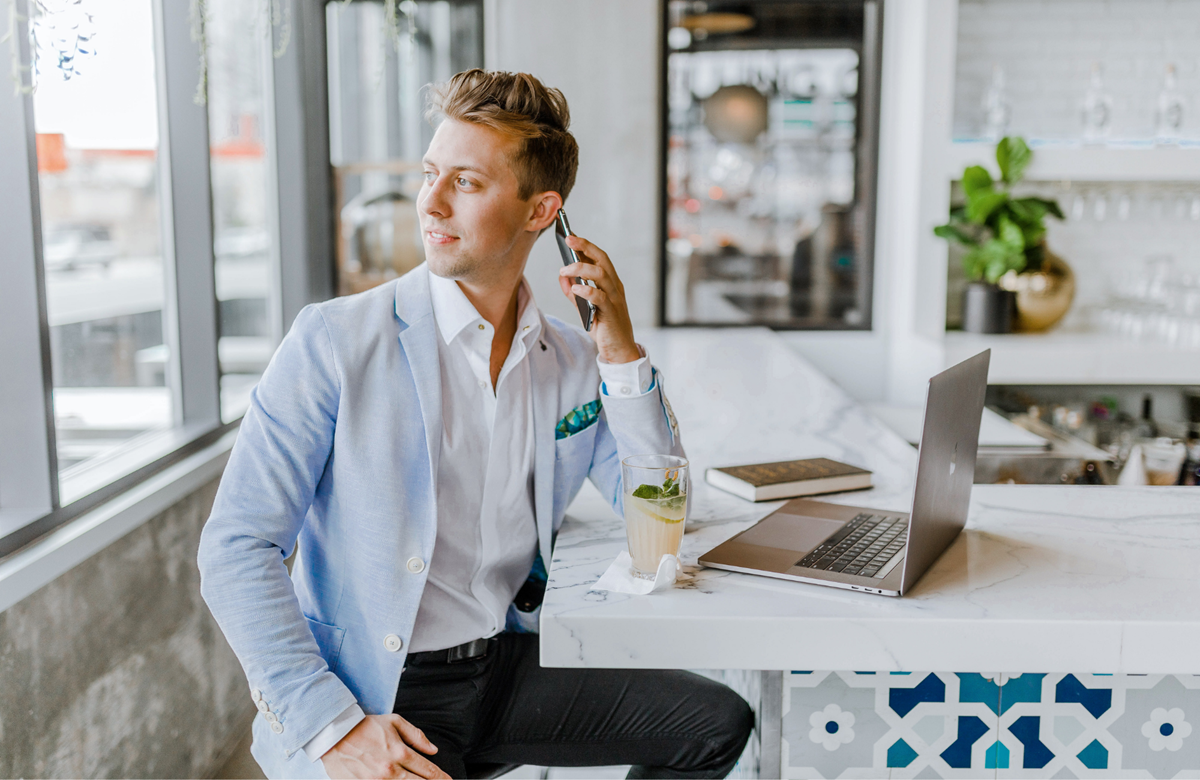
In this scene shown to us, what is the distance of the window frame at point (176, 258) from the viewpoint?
169 cm

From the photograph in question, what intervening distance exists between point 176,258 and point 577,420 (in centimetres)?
164

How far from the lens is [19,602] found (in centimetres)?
159

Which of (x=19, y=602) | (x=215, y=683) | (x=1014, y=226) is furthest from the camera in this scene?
(x=1014, y=226)

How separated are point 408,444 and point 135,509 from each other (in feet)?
3.40

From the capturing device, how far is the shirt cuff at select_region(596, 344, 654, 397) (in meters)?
1.44

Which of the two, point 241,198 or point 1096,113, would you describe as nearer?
point 241,198

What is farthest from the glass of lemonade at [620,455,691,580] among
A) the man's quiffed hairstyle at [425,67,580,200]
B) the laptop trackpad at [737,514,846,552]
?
the man's quiffed hairstyle at [425,67,580,200]

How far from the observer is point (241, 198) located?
3.61m

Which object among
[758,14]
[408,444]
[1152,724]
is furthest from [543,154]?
[758,14]

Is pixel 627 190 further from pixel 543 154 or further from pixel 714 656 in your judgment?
pixel 714 656

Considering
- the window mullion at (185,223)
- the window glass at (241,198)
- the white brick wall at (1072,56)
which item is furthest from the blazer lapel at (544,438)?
the white brick wall at (1072,56)

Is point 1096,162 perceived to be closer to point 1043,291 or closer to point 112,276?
point 1043,291

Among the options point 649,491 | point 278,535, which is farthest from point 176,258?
point 649,491

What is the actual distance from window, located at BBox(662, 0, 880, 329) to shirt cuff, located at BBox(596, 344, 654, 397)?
9.44ft
